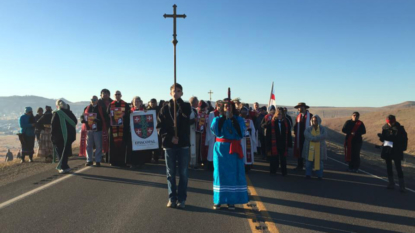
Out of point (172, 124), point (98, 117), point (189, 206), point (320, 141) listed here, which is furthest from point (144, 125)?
point (320, 141)

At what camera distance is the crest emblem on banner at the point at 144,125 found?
30.5ft

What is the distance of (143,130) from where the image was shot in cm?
938

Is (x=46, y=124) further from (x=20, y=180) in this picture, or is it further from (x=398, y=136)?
(x=398, y=136)

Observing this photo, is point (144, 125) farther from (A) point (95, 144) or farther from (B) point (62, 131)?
(B) point (62, 131)

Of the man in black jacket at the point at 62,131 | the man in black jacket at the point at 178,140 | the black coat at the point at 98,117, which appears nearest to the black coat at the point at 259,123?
the black coat at the point at 98,117

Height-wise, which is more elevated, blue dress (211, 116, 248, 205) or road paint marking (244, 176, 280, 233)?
blue dress (211, 116, 248, 205)

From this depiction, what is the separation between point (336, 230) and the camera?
4621mm

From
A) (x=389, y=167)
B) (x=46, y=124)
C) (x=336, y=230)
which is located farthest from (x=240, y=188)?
(x=46, y=124)

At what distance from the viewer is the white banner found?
927cm

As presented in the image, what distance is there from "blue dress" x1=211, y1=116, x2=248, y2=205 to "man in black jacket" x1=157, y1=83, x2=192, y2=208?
54 cm

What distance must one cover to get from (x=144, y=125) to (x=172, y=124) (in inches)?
147

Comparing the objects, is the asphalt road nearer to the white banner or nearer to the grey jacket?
the grey jacket

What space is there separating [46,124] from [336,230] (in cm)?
1028

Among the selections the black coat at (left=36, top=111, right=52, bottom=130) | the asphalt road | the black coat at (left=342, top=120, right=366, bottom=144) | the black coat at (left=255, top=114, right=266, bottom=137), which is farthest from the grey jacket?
the black coat at (left=36, top=111, right=52, bottom=130)
